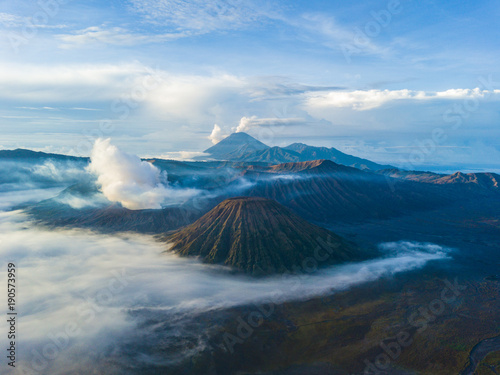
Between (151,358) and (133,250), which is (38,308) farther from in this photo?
(133,250)

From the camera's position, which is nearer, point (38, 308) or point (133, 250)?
point (38, 308)

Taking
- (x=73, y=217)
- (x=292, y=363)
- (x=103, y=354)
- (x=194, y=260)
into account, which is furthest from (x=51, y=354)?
(x=73, y=217)

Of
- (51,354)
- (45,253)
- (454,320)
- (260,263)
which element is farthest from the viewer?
(45,253)

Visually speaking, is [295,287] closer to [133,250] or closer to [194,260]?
[194,260]

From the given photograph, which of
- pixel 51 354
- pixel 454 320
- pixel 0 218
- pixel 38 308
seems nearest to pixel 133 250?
pixel 38 308

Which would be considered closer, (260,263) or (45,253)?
(260,263)

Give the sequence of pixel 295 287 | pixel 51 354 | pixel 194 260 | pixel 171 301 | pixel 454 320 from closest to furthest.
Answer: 1. pixel 51 354
2. pixel 454 320
3. pixel 171 301
4. pixel 295 287
5. pixel 194 260
